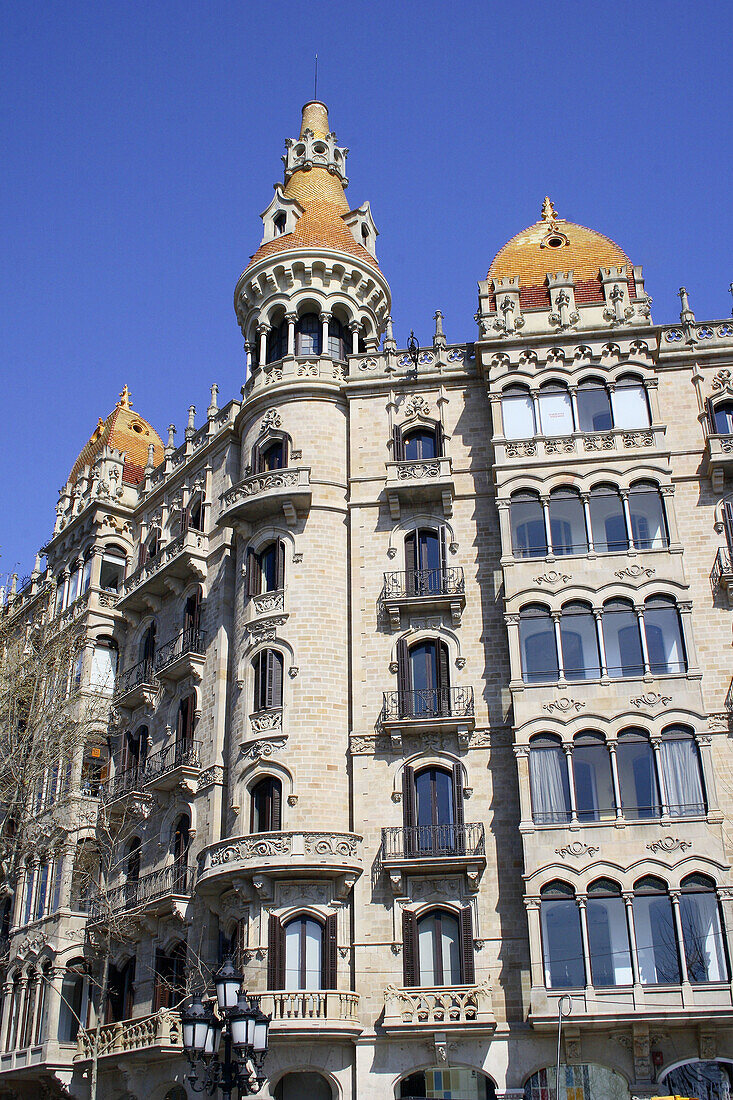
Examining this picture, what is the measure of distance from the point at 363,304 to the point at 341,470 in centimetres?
810

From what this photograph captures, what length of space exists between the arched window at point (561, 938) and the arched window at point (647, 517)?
10321 mm

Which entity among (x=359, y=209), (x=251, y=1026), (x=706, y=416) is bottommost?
(x=251, y=1026)

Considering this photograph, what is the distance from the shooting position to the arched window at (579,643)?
107ft

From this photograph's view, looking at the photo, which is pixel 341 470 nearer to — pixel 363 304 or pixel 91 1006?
pixel 363 304

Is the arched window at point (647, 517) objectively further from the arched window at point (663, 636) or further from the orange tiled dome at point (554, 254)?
the orange tiled dome at point (554, 254)

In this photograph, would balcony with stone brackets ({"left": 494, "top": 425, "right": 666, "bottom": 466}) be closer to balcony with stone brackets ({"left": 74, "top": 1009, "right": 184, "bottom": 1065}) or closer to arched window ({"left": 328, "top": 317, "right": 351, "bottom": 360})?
arched window ({"left": 328, "top": 317, "right": 351, "bottom": 360})

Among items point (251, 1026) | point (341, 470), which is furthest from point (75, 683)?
point (251, 1026)

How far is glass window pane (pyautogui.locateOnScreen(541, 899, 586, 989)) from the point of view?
28984 mm

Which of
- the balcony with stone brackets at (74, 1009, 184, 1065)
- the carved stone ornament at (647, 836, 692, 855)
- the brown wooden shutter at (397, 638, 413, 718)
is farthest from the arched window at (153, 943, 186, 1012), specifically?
the carved stone ornament at (647, 836, 692, 855)

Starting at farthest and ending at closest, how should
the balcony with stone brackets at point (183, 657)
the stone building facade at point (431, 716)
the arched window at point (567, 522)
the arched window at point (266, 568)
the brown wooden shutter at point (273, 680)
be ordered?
the balcony with stone brackets at point (183, 657) < the arched window at point (266, 568) < the brown wooden shutter at point (273, 680) < the arched window at point (567, 522) < the stone building facade at point (431, 716)

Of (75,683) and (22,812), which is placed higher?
(75,683)

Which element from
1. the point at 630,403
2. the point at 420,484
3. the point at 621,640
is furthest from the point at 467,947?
the point at 630,403

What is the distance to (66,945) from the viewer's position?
40.1 m

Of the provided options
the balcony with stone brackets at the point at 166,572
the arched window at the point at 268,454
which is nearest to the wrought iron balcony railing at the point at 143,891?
the balcony with stone brackets at the point at 166,572
